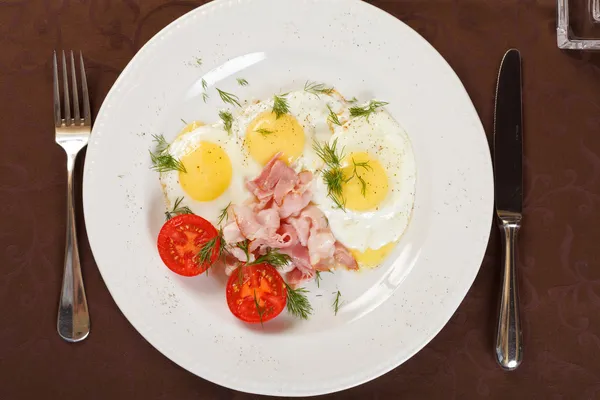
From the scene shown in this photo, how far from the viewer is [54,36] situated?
7.81ft

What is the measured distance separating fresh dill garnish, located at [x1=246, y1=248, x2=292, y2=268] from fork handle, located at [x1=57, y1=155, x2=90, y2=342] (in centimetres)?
77

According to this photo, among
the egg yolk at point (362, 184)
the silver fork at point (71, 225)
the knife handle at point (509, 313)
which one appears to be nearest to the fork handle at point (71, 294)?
the silver fork at point (71, 225)

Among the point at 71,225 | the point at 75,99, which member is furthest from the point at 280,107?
the point at 71,225

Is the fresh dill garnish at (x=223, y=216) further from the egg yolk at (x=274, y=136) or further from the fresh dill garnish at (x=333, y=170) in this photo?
the fresh dill garnish at (x=333, y=170)

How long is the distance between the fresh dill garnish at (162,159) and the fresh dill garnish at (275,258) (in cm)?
50

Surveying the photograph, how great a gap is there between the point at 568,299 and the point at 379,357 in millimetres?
884

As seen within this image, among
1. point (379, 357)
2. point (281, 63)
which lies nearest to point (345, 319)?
point (379, 357)

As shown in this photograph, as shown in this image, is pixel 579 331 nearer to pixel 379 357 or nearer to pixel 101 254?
pixel 379 357

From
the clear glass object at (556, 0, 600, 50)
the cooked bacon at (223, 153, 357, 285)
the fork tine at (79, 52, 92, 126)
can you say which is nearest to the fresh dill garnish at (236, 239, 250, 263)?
the cooked bacon at (223, 153, 357, 285)

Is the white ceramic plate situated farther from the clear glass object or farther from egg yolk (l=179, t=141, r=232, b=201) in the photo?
the clear glass object

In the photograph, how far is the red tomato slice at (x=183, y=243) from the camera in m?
2.23

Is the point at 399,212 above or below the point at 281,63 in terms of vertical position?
below

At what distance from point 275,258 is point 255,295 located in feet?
0.61

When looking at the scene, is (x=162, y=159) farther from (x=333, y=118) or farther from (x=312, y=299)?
(x=312, y=299)
